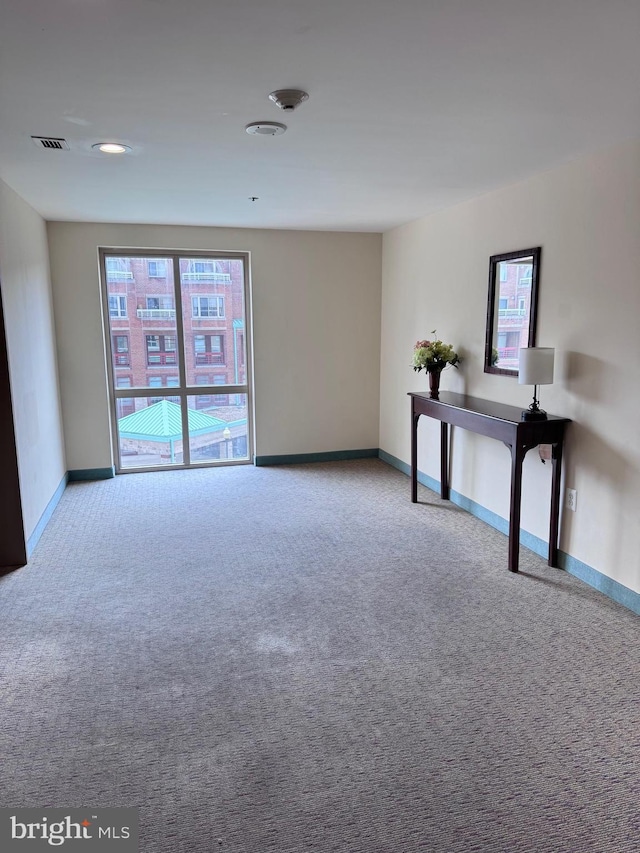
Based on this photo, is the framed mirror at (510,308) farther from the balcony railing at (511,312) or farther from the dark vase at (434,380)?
the dark vase at (434,380)

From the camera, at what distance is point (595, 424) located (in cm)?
324

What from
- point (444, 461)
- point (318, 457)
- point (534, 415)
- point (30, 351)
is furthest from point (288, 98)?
point (318, 457)

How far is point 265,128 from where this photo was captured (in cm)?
265

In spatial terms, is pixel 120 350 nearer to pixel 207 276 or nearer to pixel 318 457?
pixel 207 276

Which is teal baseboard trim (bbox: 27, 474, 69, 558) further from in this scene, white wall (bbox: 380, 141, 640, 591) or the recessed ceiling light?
white wall (bbox: 380, 141, 640, 591)

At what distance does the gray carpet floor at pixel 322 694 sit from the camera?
181 centimetres

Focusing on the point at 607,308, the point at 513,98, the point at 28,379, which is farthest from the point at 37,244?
→ the point at 607,308

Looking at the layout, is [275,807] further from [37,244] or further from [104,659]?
[37,244]

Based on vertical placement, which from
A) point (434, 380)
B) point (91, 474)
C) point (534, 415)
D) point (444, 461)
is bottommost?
point (91, 474)

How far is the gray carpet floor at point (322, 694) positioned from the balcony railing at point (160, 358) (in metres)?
2.20

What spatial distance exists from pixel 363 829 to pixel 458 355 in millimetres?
3543

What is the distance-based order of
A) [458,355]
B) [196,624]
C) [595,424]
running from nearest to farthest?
1. [196,624]
2. [595,424]
3. [458,355]

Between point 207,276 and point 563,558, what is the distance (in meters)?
4.22

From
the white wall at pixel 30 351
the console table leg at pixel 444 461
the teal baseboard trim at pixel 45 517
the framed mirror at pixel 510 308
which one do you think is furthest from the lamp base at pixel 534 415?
the teal baseboard trim at pixel 45 517
